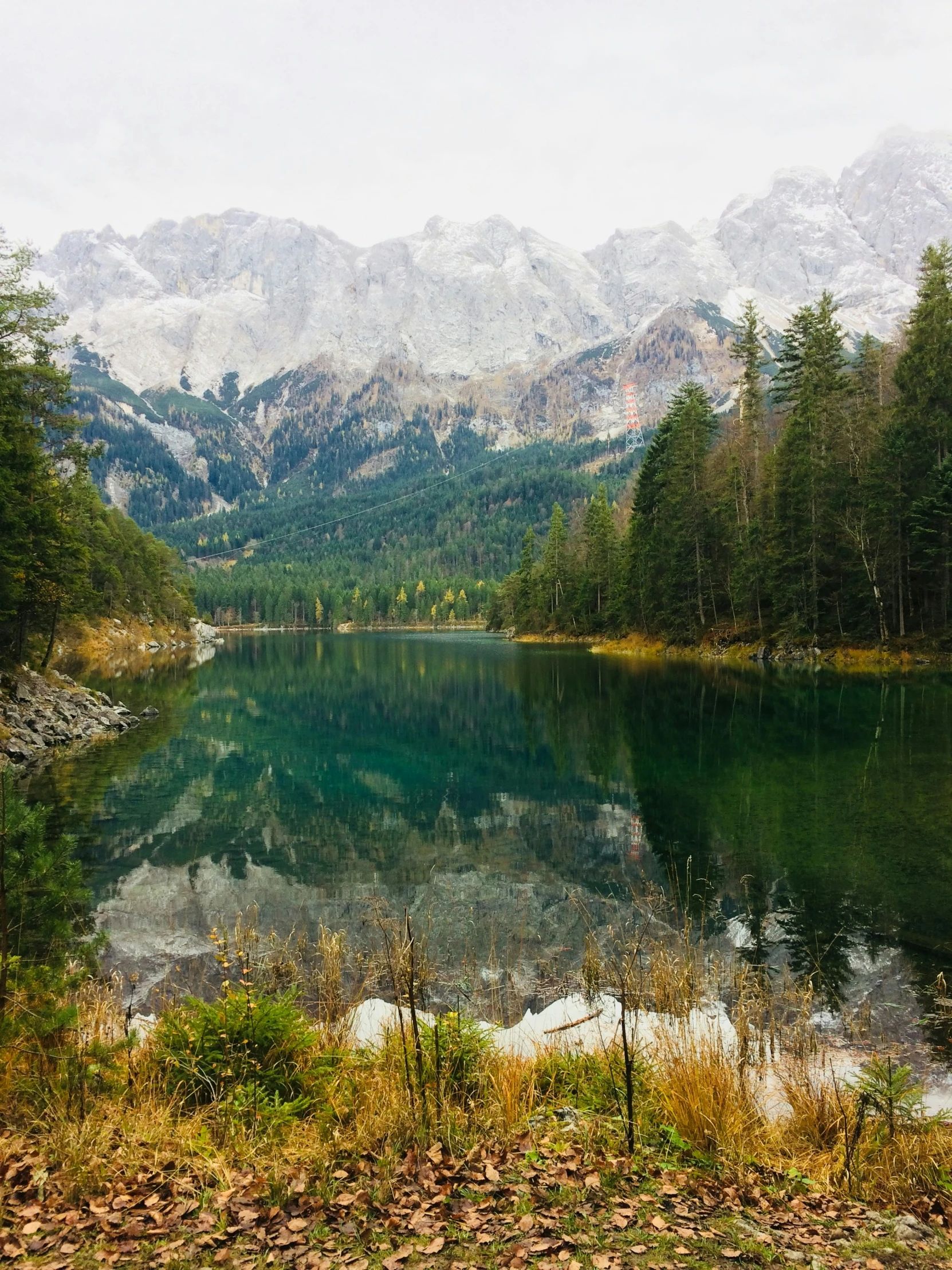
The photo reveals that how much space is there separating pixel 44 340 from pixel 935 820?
114 ft

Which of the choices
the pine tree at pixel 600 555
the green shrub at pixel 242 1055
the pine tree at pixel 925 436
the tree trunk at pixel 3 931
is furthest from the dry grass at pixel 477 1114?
the pine tree at pixel 600 555

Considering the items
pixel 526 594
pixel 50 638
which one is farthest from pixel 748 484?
pixel 50 638

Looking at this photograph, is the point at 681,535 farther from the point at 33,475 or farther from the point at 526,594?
the point at 33,475

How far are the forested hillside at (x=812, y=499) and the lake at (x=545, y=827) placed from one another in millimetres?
9932

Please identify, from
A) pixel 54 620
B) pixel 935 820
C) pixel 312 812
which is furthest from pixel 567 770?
pixel 54 620

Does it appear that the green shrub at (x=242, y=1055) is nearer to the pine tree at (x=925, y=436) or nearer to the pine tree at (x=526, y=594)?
the pine tree at (x=925, y=436)

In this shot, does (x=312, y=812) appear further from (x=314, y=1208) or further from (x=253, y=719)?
(x=253, y=719)

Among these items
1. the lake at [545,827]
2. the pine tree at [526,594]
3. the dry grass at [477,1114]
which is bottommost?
the lake at [545,827]

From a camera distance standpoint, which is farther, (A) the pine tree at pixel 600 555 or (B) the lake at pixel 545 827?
(A) the pine tree at pixel 600 555

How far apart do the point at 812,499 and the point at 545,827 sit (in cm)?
3885

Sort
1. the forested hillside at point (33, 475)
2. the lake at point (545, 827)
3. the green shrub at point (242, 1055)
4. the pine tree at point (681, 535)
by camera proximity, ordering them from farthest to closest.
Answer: the pine tree at point (681, 535) → the forested hillside at point (33, 475) → the lake at point (545, 827) → the green shrub at point (242, 1055)

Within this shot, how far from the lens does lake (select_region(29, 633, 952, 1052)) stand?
10.8 metres

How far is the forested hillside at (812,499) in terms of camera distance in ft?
134

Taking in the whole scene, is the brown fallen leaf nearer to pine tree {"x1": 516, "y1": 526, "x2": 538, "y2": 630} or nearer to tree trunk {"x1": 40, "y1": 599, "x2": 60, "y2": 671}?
tree trunk {"x1": 40, "y1": 599, "x2": 60, "y2": 671}
